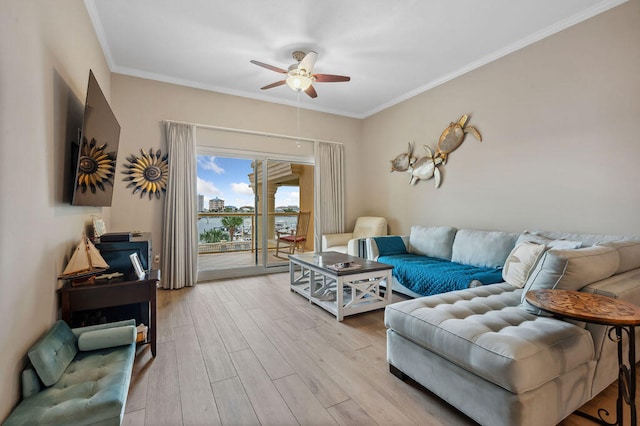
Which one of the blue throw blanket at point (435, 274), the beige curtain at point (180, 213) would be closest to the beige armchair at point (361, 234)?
the blue throw blanket at point (435, 274)

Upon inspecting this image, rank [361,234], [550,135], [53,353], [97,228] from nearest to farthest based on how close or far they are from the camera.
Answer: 1. [53,353]
2. [97,228]
3. [550,135]
4. [361,234]

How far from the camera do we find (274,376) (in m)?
1.96

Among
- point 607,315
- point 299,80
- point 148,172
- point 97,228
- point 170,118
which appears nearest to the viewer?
point 607,315

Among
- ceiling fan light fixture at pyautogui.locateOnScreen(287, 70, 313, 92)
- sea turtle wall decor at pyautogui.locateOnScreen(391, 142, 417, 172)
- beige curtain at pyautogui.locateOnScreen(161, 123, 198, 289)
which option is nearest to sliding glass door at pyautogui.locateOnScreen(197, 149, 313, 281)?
beige curtain at pyautogui.locateOnScreen(161, 123, 198, 289)

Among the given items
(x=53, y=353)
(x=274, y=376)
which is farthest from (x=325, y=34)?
(x=53, y=353)

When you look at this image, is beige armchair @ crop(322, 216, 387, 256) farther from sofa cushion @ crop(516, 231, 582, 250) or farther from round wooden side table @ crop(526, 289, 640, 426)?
round wooden side table @ crop(526, 289, 640, 426)

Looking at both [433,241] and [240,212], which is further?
[240,212]

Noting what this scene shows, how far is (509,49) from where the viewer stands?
10.8 ft

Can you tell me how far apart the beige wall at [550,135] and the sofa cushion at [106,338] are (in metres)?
3.75

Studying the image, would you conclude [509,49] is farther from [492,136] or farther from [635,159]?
[635,159]

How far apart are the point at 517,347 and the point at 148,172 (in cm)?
437

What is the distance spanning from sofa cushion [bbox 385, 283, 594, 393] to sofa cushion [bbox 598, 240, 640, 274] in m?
0.73

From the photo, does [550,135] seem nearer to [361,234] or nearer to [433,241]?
[433,241]

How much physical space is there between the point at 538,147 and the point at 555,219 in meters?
0.78
